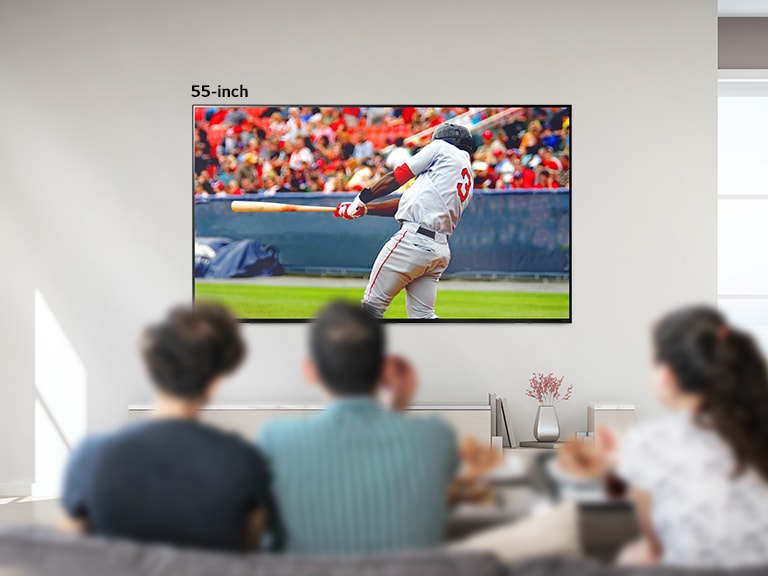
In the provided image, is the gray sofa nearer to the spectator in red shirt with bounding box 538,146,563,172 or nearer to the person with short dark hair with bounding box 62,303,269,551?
the person with short dark hair with bounding box 62,303,269,551

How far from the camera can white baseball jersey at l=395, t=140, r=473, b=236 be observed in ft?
16.3

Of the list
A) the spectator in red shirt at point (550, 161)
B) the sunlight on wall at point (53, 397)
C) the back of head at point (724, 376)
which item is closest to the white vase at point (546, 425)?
the spectator in red shirt at point (550, 161)

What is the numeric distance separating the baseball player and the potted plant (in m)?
0.74

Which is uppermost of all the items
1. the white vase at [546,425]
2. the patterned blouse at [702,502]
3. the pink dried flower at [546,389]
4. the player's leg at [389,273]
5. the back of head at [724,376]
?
the player's leg at [389,273]

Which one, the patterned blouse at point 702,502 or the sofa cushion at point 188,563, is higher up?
the patterned blouse at point 702,502

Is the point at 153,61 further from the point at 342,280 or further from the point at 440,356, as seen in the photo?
the point at 440,356

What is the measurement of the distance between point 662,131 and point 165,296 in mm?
3132

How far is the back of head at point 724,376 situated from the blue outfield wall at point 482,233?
3464 millimetres

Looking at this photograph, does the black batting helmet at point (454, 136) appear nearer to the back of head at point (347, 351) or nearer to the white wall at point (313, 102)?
the white wall at point (313, 102)

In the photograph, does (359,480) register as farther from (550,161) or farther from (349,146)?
(550,161)

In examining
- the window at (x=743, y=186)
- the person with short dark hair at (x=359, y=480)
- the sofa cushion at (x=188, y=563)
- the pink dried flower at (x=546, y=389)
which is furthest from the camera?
the window at (x=743, y=186)

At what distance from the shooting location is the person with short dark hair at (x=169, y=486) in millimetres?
1423

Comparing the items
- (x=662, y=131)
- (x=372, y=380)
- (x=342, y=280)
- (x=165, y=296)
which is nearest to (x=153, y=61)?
(x=165, y=296)

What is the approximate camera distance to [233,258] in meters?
4.95
